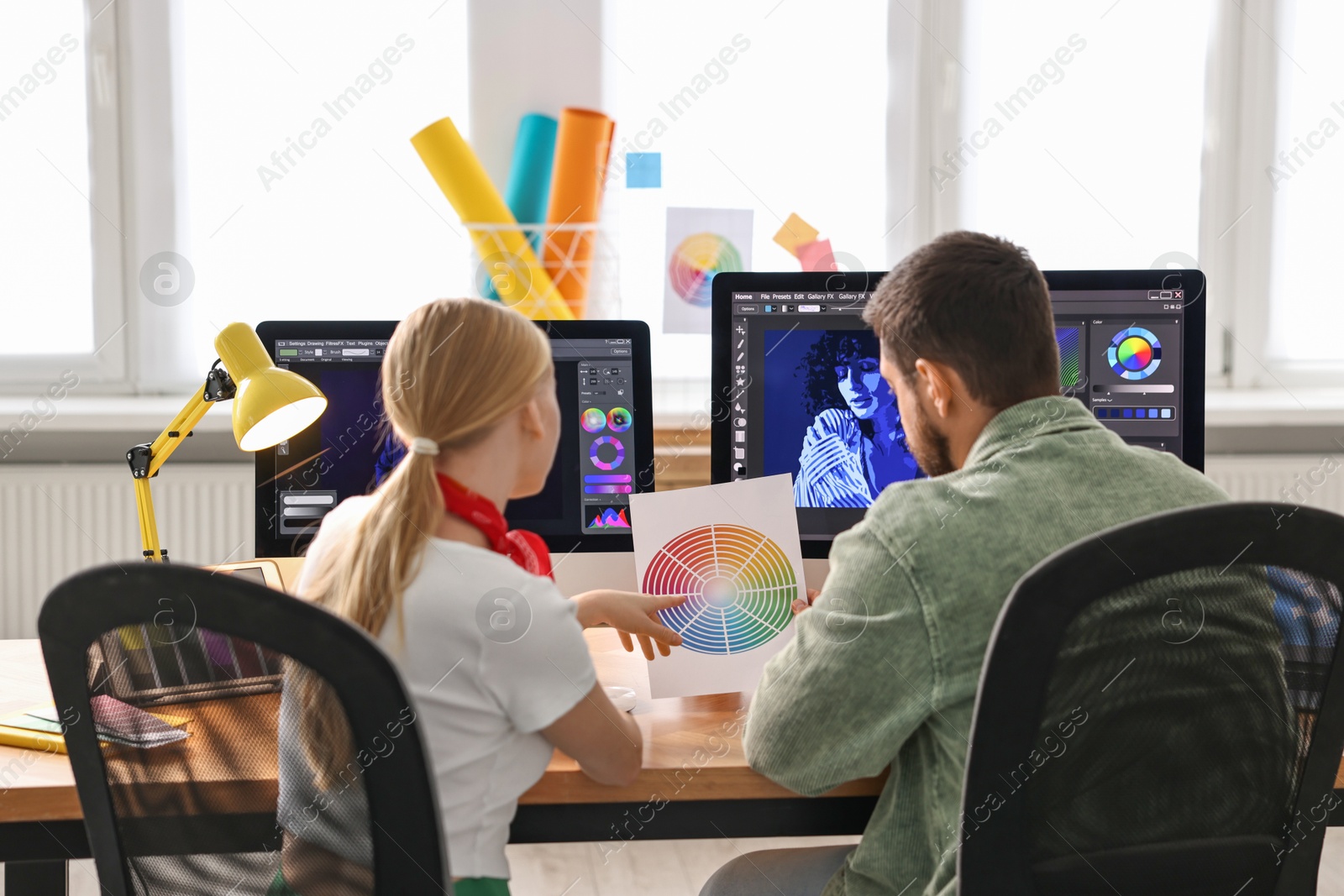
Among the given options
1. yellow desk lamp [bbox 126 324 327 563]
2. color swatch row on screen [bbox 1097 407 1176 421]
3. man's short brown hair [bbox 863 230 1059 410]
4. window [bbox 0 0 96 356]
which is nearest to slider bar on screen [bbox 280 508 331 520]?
yellow desk lamp [bbox 126 324 327 563]

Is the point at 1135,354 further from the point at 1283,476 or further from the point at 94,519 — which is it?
the point at 94,519

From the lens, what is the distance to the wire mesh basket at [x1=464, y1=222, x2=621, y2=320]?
2.27 metres

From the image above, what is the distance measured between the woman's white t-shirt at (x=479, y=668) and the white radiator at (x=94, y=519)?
1.98 m

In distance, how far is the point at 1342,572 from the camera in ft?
2.49

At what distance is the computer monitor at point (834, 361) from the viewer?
4.92 feet

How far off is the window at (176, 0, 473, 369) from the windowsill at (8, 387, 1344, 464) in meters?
0.32

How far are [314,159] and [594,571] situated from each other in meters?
1.94

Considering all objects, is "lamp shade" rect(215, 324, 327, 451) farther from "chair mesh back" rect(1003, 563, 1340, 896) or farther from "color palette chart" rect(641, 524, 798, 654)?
"chair mesh back" rect(1003, 563, 1340, 896)

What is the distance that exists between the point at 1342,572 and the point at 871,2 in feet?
8.70

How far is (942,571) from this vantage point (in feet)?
2.95

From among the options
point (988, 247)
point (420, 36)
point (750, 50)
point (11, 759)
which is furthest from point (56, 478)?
point (988, 247)

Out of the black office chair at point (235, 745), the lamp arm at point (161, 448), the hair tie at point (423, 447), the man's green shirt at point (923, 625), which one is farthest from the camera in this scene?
the lamp arm at point (161, 448)

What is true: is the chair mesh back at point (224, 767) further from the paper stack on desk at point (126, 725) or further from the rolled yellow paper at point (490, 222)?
the rolled yellow paper at point (490, 222)

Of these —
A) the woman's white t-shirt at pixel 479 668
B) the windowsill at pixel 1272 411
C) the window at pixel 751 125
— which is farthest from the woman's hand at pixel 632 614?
the windowsill at pixel 1272 411
